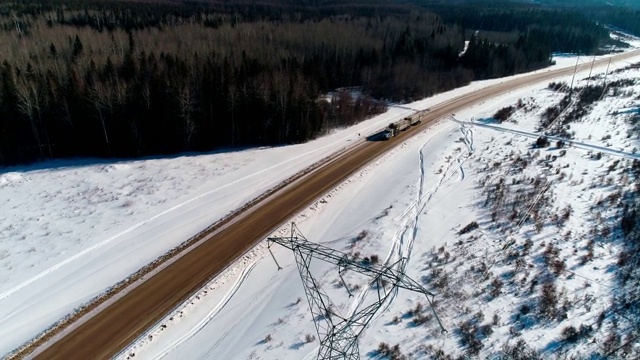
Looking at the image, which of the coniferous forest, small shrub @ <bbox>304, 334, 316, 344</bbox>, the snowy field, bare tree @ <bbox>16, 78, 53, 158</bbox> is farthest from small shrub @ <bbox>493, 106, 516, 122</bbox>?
bare tree @ <bbox>16, 78, 53, 158</bbox>

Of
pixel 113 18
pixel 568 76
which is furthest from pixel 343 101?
pixel 113 18

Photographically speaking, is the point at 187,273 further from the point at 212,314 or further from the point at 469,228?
the point at 469,228

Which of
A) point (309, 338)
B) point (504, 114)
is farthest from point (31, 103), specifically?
point (504, 114)

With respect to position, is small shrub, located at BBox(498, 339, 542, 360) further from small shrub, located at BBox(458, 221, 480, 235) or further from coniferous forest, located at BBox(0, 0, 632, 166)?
coniferous forest, located at BBox(0, 0, 632, 166)

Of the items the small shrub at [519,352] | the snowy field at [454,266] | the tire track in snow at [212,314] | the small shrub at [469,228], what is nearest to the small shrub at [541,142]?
the snowy field at [454,266]

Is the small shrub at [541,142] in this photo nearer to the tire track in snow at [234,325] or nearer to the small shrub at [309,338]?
the tire track in snow at [234,325]

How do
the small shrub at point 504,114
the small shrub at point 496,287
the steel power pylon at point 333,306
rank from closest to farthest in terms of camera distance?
1. the steel power pylon at point 333,306
2. the small shrub at point 496,287
3. the small shrub at point 504,114
